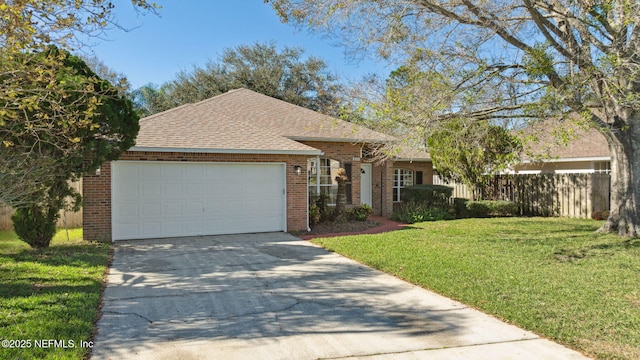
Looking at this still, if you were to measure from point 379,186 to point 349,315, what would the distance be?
482 inches

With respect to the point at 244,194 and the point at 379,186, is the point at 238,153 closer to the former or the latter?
the point at 244,194

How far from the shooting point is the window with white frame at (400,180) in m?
19.6

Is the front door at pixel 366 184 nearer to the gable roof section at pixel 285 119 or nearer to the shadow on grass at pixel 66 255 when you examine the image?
the gable roof section at pixel 285 119

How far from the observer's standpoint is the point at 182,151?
11.2 m

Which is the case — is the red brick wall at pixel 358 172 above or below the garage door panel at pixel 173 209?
above

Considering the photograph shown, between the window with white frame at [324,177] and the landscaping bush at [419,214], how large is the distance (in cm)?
259

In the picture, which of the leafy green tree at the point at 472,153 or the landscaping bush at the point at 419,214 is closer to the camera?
the leafy green tree at the point at 472,153

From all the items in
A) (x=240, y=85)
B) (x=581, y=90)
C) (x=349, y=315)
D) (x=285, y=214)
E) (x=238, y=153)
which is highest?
(x=240, y=85)

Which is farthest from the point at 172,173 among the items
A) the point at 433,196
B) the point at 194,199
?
the point at 433,196

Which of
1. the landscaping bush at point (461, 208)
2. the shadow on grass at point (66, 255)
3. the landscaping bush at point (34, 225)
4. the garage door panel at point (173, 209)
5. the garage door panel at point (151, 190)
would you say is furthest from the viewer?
the landscaping bush at point (461, 208)

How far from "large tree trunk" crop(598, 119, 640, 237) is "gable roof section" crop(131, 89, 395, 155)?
19.7 ft

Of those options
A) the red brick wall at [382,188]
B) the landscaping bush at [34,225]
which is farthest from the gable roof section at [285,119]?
the landscaping bush at [34,225]

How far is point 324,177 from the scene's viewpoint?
15.9 metres

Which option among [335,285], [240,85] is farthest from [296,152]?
[240,85]
